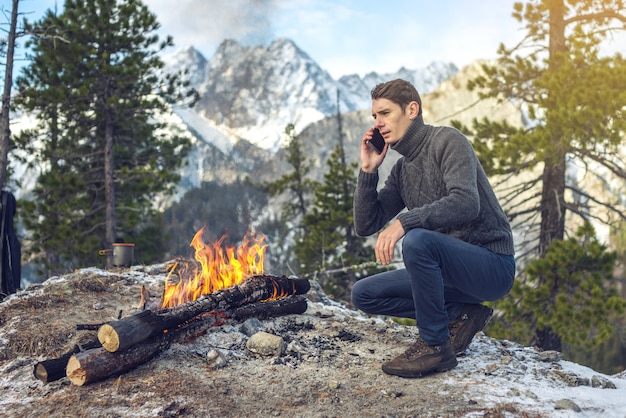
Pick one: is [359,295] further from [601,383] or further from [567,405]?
[601,383]

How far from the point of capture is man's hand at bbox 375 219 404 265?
339 centimetres

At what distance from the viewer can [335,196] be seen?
2547 centimetres

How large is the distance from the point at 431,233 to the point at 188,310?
2298mm

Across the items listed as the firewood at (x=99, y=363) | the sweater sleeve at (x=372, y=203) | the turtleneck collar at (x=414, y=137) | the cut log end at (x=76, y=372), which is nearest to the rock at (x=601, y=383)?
the sweater sleeve at (x=372, y=203)

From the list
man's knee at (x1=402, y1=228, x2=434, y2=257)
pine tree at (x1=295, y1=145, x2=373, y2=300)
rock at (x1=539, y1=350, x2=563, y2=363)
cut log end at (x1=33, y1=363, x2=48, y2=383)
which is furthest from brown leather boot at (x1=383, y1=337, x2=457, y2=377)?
pine tree at (x1=295, y1=145, x2=373, y2=300)

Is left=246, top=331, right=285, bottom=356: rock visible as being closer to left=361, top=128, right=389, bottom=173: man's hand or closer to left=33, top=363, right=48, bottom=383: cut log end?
left=33, top=363, right=48, bottom=383: cut log end

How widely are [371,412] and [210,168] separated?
314ft

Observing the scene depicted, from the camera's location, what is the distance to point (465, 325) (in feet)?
13.6

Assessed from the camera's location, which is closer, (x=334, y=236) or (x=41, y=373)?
(x=41, y=373)

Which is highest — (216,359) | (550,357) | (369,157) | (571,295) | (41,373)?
(369,157)

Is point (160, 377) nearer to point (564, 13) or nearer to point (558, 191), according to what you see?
point (558, 191)

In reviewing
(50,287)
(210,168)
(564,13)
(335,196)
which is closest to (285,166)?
(210,168)

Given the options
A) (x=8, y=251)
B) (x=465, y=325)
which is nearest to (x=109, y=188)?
(x=8, y=251)

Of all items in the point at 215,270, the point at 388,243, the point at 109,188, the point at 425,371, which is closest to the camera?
the point at 388,243
